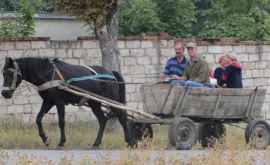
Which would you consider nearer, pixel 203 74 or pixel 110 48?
pixel 203 74

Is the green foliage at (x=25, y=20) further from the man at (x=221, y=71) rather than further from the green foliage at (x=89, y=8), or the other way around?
the man at (x=221, y=71)

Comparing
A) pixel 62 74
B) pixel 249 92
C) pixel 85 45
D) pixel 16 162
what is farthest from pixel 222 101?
pixel 16 162

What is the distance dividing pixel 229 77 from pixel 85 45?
5.20 m

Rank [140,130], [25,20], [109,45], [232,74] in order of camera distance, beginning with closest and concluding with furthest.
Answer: [140,130], [232,74], [109,45], [25,20]

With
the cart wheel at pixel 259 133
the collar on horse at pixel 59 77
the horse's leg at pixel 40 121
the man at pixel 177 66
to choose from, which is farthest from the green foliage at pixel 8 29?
the cart wheel at pixel 259 133

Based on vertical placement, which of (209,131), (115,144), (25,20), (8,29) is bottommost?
(115,144)

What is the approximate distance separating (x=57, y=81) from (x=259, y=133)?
14.0ft

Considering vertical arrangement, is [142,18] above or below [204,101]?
above

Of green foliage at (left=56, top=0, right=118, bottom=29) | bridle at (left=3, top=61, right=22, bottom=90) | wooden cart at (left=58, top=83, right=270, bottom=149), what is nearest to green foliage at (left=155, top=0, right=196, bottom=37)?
green foliage at (left=56, top=0, right=118, bottom=29)

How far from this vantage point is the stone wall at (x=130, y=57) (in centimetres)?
2230

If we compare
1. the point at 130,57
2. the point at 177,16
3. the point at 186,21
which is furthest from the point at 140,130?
the point at 177,16

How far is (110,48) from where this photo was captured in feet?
70.6

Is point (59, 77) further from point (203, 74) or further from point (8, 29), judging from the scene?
point (8, 29)

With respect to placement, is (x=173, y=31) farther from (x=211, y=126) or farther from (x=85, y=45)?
(x=211, y=126)
